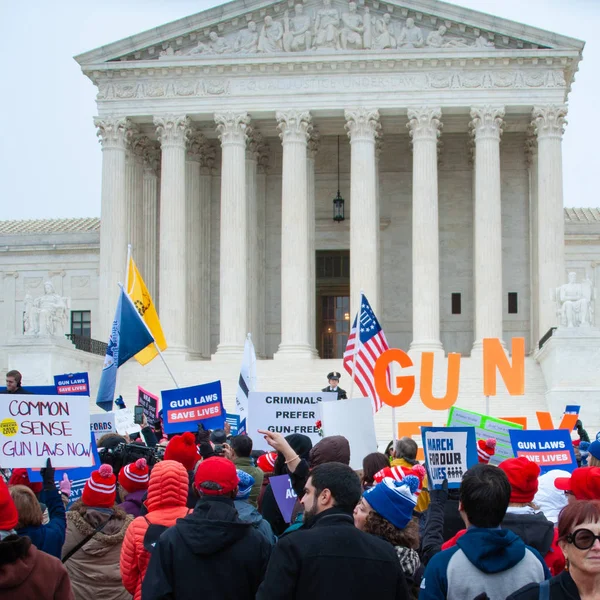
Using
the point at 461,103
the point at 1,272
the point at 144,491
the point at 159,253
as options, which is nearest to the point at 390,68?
the point at 461,103

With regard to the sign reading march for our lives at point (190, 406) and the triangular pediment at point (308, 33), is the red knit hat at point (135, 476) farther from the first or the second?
the triangular pediment at point (308, 33)

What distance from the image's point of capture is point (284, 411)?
1389cm

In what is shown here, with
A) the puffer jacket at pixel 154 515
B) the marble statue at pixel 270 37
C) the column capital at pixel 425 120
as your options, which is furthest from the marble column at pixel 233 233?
the puffer jacket at pixel 154 515

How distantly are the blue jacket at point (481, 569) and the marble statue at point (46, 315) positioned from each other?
3579cm

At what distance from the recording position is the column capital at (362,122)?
4547 cm

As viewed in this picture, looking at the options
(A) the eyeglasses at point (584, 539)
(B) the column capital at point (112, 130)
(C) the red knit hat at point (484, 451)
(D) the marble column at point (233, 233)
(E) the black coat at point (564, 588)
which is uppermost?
(B) the column capital at point (112, 130)

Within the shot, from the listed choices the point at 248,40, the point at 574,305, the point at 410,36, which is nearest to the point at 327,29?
the point at 248,40

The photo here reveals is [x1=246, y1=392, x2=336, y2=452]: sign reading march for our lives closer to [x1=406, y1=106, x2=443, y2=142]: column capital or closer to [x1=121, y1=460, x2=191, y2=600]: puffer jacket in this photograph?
[x1=121, y1=460, x2=191, y2=600]: puffer jacket

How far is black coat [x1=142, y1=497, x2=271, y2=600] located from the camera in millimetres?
6996

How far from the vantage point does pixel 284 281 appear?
148 feet

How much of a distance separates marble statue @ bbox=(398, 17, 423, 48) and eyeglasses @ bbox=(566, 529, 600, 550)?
42251 millimetres

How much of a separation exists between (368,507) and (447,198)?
4468 cm

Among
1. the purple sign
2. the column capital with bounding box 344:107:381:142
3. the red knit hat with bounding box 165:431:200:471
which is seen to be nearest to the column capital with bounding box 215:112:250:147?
the column capital with bounding box 344:107:381:142

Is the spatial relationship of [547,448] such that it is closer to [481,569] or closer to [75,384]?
[481,569]
